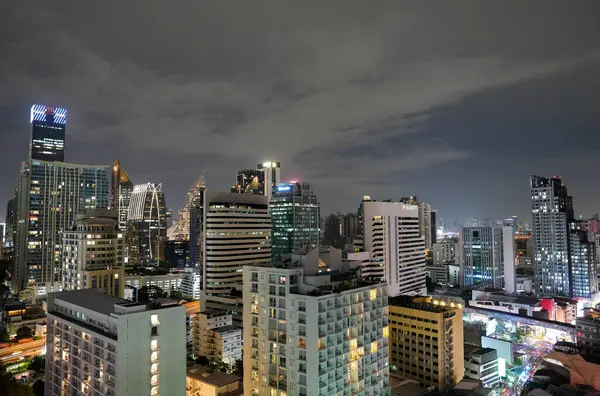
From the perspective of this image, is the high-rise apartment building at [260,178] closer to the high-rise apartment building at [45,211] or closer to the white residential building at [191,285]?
the white residential building at [191,285]

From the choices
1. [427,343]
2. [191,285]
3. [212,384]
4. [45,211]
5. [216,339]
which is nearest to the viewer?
[212,384]

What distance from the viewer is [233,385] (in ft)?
80.7

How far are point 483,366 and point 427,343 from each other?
6.93m

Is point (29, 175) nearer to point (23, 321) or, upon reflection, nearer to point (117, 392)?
point (23, 321)

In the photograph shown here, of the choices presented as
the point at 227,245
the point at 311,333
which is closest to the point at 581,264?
Result: the point at 227,245

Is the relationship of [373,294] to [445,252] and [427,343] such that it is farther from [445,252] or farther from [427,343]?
→ [445,252]

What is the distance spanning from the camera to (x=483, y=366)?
103 ft

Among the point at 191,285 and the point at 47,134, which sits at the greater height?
the point at 47,134

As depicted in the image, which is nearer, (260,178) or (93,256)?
(93,256)

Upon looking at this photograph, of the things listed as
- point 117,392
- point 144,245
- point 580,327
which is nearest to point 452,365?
point 580,327

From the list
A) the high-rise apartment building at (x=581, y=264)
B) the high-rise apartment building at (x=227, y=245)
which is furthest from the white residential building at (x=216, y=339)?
the high-rise apartment building at (x=581, y=264)

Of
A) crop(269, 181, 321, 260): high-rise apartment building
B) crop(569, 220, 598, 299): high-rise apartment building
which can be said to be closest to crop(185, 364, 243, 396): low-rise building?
crop(269, 181, 321, 260): high-rise apartment building

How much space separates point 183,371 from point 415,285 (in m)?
43.4

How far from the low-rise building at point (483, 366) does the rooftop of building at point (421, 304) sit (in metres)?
4.72
